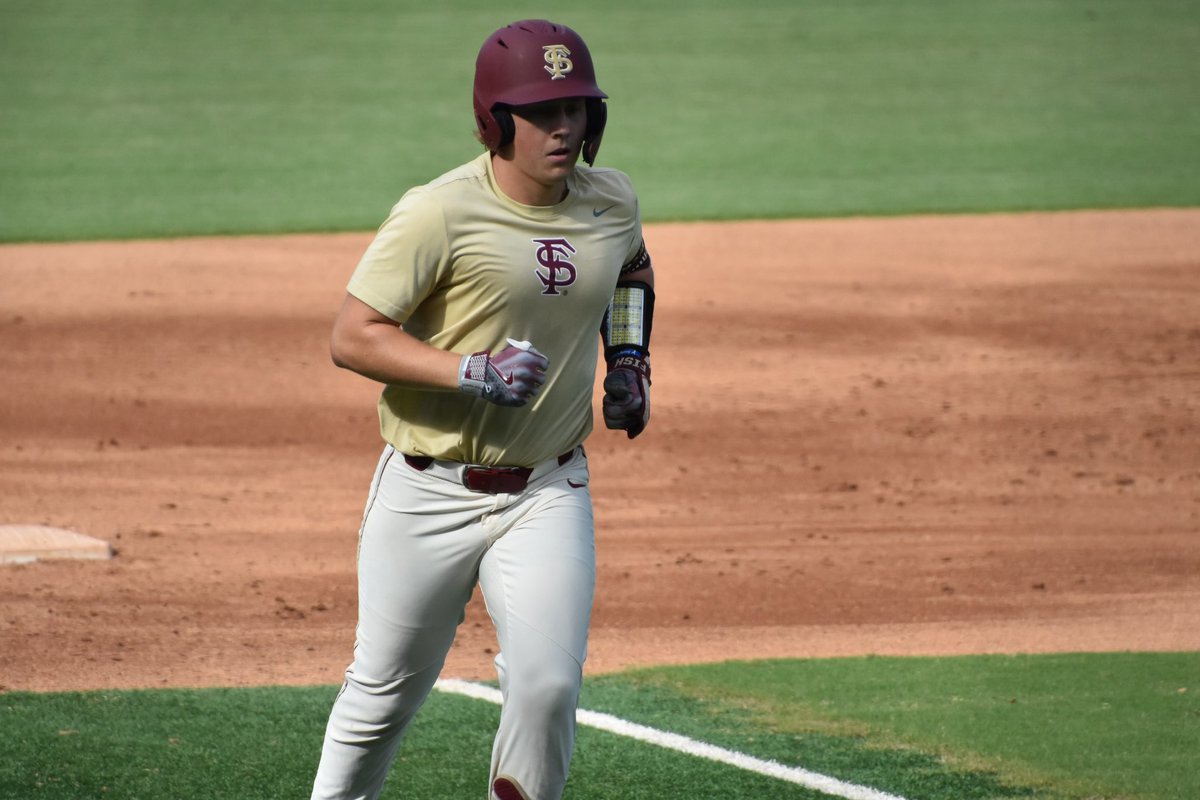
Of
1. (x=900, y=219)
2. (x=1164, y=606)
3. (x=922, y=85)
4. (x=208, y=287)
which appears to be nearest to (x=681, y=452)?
(x=1164, y=606)

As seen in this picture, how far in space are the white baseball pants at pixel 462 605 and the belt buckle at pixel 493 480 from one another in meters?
0.02

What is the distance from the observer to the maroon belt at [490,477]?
413 cm

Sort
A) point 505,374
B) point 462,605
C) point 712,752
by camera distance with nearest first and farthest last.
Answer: point 505,374 → point 462,605 → point 712,752

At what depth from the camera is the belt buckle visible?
13.5 feet

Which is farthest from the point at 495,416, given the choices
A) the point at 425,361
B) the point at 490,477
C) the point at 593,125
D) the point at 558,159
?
the point at 593,125

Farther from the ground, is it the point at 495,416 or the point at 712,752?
the point at 495,416

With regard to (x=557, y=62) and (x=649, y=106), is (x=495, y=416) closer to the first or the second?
(x=557, y=62)

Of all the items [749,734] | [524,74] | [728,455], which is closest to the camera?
[524,74]

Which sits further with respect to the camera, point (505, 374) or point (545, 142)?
point (545, 142)

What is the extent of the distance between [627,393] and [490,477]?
0.49 metres

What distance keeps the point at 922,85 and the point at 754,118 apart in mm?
3453

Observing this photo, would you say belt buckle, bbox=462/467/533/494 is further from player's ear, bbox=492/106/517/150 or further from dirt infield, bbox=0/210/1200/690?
dirt infield, bbox=0/210/1200/690

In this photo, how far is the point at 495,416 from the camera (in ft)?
13.6

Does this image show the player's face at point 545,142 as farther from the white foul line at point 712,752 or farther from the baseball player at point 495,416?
the white foul line at point 712,752
